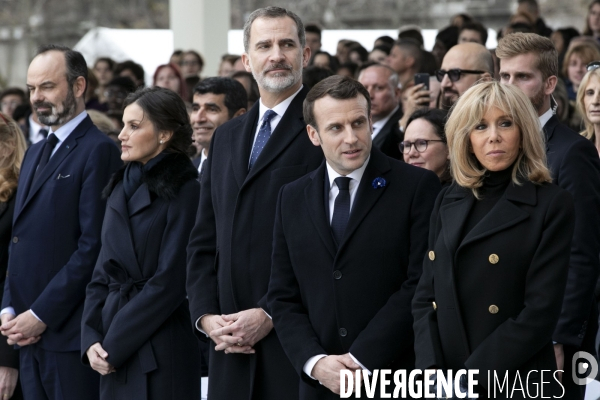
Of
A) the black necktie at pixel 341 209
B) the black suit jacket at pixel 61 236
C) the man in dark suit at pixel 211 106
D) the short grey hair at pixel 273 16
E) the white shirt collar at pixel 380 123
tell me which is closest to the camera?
the black necktie at pixel 341 209

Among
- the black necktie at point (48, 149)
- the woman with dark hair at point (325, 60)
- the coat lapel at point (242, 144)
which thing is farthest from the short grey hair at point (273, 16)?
the woman with dark hair at point (325, 60)

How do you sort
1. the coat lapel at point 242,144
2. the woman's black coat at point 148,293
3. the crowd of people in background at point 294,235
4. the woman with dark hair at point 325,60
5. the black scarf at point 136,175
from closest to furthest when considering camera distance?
the crowd of people in background at point 294,235 → the coat lapel at point 242,144 → the woman's black coat at point 148,293 → the black scarf at point 136,175 → the woman with dark hair at point 325,60

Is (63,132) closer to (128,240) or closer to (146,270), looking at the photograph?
(128,240)

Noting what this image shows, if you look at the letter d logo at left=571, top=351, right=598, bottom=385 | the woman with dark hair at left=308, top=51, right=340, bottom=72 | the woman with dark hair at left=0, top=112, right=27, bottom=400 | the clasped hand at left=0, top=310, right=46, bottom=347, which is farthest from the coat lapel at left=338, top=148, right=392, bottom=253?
the woman with dark hair at left=308, top=51, right=340, bottom=72

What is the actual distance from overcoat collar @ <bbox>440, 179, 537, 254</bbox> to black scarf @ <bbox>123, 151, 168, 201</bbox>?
1.78 meters

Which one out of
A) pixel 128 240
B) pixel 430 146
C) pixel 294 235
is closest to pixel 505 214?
pixel 294 235

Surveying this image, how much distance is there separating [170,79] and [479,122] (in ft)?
20.3

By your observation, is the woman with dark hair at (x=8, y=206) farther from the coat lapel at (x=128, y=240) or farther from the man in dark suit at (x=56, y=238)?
the coat lapel at (x=128, y=240)

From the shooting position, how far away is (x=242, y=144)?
4.29 meters

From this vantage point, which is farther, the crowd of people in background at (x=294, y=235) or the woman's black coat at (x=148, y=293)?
the woman's black coat at (x=148, y=293)

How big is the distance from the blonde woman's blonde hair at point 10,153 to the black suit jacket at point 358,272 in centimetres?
239

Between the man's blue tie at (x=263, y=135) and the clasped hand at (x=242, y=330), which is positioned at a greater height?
the man's blue tie at (x=263, y=135)

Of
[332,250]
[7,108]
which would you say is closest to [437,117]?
[332,250]

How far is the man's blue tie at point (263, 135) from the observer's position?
14.1 ft
